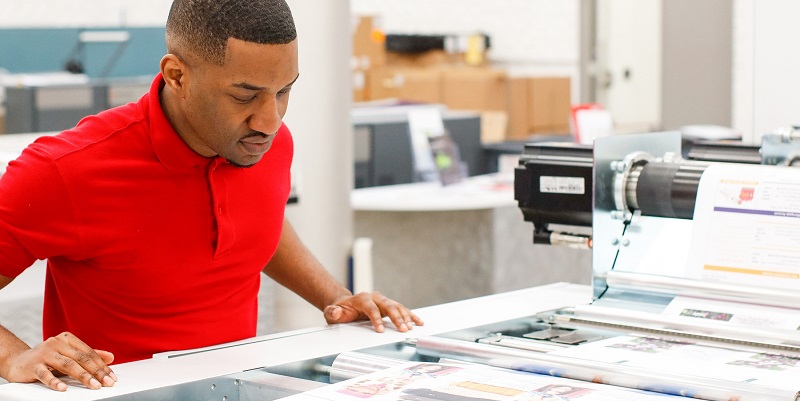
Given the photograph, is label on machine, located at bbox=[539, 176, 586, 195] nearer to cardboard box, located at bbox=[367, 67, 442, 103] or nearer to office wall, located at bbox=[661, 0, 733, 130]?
office wall, located at bbox=[661, 0, 733, 130]

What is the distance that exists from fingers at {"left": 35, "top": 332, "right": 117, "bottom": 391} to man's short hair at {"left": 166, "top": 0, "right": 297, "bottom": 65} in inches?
16.7

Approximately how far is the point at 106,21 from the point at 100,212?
799cm

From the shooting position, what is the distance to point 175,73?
5.12 ft

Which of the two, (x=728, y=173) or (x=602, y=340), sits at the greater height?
(x=728, y=173)

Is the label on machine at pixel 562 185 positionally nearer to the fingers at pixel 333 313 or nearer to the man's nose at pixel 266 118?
the fingers at pixel 333 313

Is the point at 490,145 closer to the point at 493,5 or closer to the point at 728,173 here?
the point at 728,173

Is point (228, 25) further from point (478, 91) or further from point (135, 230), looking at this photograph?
point (478, 91)

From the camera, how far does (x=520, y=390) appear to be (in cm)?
129

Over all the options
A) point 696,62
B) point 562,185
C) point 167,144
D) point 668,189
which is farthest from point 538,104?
point 167,144

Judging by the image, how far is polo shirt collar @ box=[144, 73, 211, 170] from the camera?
1.60 m

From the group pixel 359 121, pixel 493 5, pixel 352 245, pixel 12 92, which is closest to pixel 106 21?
pixel 493 5

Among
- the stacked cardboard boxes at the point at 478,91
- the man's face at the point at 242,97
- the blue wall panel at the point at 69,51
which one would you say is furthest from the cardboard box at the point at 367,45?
the man's face at the point at 242,97

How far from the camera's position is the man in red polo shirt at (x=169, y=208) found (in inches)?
58.0

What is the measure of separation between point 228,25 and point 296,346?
467 mm
